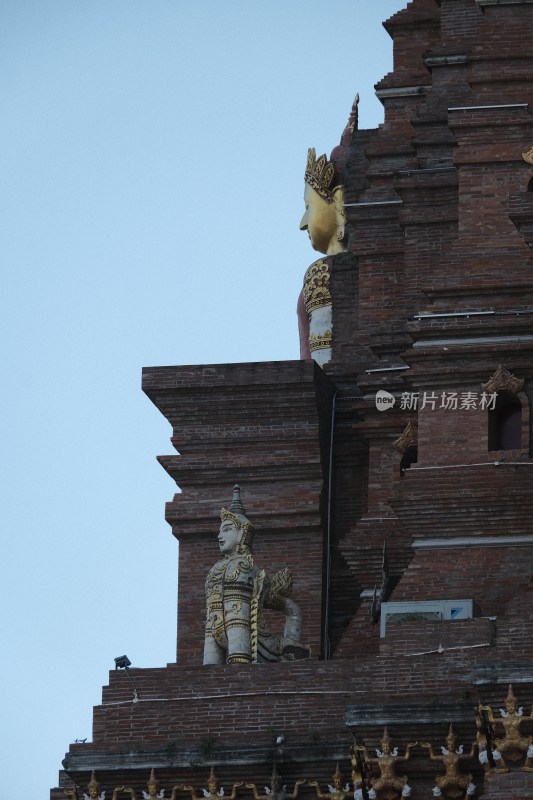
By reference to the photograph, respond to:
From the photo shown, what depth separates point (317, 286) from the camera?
66.0 meters

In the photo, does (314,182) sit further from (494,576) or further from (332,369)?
(494,576)

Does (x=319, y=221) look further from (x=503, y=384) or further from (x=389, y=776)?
(x=389, y=776)

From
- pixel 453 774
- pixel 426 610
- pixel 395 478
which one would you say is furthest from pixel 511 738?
pixel 395 478

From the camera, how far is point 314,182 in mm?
66812

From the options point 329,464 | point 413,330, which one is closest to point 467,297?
point 413,330

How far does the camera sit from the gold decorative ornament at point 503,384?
195 feet

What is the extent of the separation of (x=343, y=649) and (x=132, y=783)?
633 cm

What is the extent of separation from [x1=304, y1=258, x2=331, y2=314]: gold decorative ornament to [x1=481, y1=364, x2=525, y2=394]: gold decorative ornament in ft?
22.8

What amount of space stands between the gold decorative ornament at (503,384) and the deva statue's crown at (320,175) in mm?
8274

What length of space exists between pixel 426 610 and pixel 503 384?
4959 millimetres

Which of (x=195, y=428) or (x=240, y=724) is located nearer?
(x=240, y=724)

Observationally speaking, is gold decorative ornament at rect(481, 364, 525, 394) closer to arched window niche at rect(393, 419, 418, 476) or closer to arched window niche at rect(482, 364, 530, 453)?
Result: arched window niche at rect(482, 364, 530, 453)

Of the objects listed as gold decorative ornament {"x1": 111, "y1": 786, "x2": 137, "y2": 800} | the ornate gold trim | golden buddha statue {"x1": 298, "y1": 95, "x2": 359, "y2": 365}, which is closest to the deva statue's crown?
golden buddha statue {"x1": 298, "y1": 95, "x2": 359, "y2": 365}

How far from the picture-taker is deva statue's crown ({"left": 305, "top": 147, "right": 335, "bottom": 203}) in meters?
66.8
